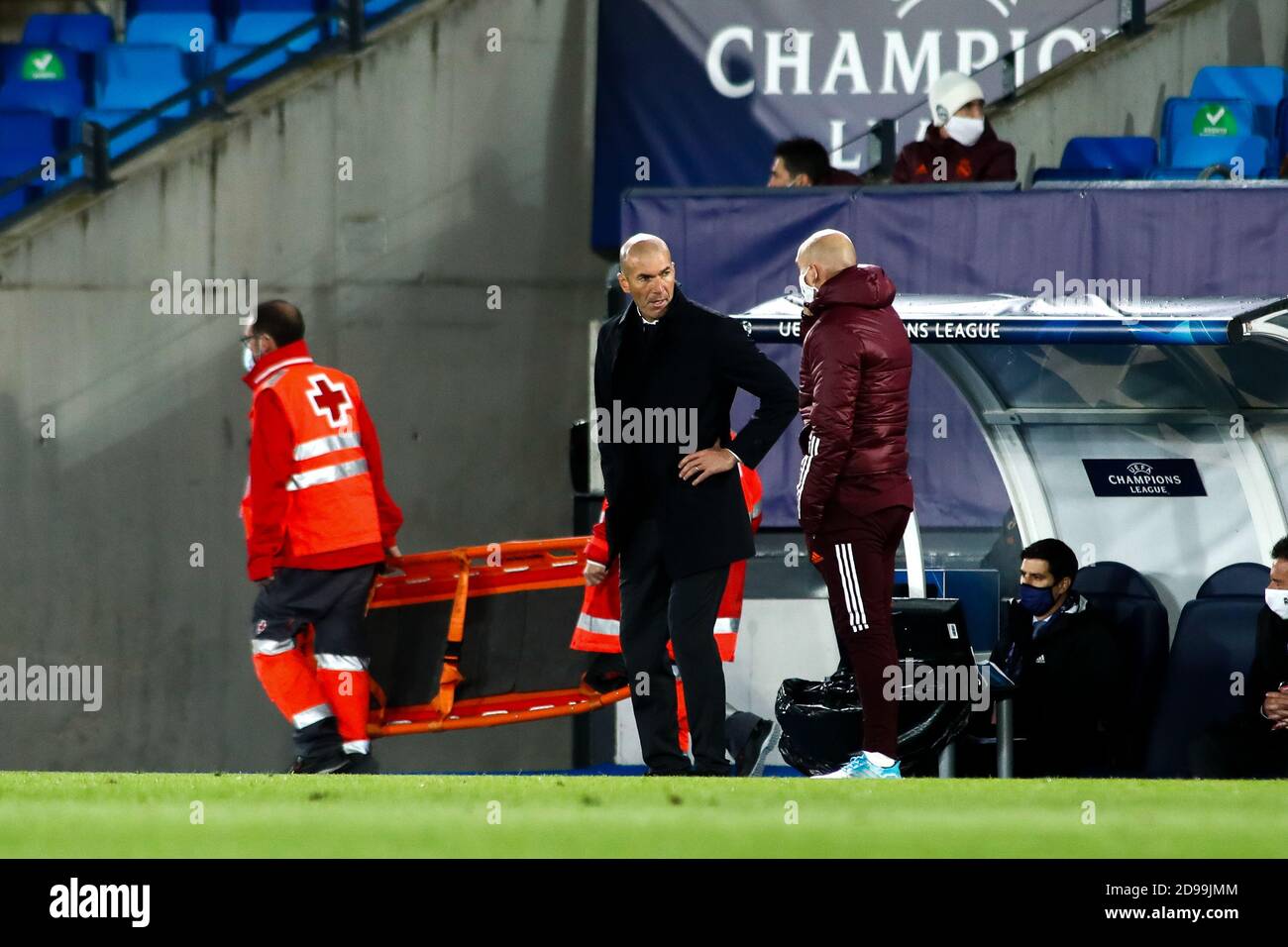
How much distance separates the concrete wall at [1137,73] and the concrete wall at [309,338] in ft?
9.01

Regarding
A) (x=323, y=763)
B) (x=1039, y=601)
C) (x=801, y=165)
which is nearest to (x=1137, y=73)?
(x=801, y=165)

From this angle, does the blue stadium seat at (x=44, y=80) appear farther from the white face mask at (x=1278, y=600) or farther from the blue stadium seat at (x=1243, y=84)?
the white face mask at (x=1278, y=600)

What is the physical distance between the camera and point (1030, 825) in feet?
15.5

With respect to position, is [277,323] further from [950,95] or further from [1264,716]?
[950,95]

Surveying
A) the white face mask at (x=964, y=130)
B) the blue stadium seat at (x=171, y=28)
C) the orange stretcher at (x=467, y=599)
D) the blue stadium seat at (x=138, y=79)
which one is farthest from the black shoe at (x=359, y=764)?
the blue stadium seat at (x=171, y=28)

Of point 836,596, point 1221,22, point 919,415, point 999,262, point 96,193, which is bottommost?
point 836,596

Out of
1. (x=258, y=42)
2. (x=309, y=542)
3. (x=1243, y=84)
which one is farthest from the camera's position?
(x=258, y=42)

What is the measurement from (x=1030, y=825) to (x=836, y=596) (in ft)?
5.58

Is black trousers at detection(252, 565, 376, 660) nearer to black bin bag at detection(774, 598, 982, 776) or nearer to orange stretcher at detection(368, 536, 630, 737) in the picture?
orange stretcher at detection(368, 536, 630, 737)

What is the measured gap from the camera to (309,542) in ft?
25.2

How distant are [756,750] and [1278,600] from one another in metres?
2.21

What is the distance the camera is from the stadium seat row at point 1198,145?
11.8 m

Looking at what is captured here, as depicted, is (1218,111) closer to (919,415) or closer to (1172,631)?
(919,415)

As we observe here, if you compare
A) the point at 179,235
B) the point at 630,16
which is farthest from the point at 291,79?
the point at 630,16
